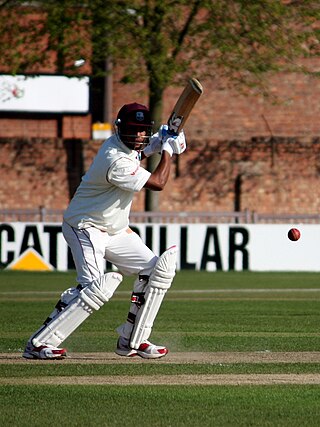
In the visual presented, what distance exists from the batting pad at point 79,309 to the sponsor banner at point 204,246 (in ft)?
45.6

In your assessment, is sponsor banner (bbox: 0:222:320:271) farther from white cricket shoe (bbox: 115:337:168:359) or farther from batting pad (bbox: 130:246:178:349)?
batting pad (bbox: 130:246:178:349)

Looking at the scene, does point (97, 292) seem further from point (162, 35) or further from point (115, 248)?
point (162, 35)

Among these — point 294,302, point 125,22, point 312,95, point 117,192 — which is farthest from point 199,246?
point 117,192

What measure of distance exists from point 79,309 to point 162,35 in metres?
17.9

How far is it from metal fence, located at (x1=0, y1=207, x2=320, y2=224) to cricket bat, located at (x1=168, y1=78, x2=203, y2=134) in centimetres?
1487

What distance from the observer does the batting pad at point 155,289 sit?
9805 millimetres

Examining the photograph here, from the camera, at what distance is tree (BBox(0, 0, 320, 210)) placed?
88.2 ft

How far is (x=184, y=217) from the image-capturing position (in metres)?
27.0

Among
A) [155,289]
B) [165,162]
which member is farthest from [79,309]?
[165,162]

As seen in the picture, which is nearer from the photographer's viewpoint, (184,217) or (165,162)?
(165,162)

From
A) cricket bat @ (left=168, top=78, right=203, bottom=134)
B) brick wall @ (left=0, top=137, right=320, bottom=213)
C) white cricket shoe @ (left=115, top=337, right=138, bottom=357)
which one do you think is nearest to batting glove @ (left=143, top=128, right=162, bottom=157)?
cricket bat @ (left=168, top=78, right=203, bottom=134)

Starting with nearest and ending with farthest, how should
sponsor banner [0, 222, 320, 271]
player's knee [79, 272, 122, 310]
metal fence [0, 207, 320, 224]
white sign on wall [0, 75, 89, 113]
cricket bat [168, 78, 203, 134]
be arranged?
player's knee [79, 272, 122, 310] → cricket bat [168, 78, 203, 134] → sponsor banner [0, 222, 320, 271] → metal fence [0, 207, 320, 224] → white sign on wall [0, 75, 89, 113]

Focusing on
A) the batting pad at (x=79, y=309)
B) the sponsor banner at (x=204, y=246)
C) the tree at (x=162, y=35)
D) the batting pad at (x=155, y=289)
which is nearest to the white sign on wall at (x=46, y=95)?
the tree at (x=162, y=35)

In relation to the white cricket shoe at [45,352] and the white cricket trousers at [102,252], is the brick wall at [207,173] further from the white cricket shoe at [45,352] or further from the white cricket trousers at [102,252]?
the white cricket shoe at [45,352]
